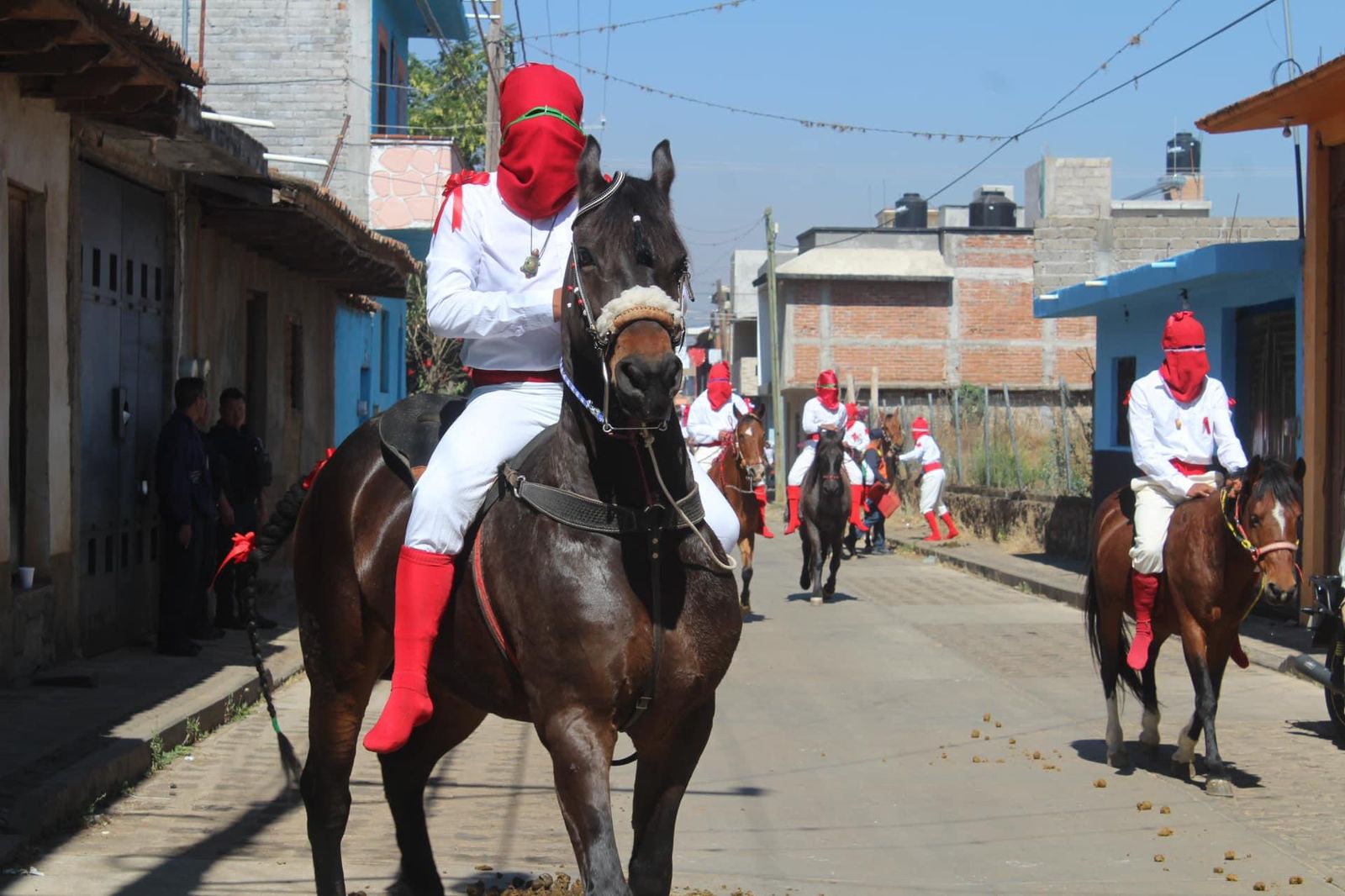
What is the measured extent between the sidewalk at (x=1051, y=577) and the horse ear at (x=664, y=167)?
23.4 ft

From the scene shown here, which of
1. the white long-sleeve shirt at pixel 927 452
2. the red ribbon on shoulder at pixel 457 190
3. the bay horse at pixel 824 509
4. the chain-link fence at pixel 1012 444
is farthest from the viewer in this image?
the white long-sleeve shirt at pixel 927 452

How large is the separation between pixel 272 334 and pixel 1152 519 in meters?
11.5

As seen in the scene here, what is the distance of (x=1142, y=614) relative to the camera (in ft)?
29.5

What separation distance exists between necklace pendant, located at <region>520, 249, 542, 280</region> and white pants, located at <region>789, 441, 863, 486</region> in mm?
14031

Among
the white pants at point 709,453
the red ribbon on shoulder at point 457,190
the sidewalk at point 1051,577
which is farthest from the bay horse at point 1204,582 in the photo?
the white pants at point 709,453

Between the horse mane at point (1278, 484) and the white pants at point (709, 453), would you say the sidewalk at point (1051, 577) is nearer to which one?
the horse mane at point (1278, 484)

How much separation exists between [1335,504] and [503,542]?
1273 cm

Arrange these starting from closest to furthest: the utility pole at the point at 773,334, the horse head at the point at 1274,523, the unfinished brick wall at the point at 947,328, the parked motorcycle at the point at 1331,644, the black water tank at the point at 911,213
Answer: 1. the horse head at the point at 1274,523
2. the parked motorcycle at the point at 1331,644
3. the utility pole at the point at 773,334
4. the unfinished brick wall at the point at 947,328
5. the black water tank at the point at 911,213

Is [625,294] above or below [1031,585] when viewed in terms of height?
above

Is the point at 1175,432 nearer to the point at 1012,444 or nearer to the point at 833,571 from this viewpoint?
the point at 833,571

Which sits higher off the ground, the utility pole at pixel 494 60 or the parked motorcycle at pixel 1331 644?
the utility pole at pixel 494 60

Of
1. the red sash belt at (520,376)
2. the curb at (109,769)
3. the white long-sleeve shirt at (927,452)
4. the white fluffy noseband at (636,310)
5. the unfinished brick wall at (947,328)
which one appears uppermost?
the unfinished brick wall at (947,328)

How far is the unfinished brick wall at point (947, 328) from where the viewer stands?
5156 cm

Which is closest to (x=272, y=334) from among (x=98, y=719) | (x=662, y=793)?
(x=98, y=719)
